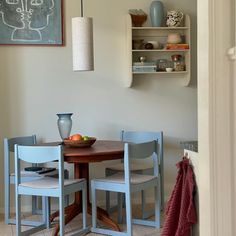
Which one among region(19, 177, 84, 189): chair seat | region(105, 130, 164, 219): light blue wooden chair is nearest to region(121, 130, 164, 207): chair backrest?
region(105, 130, 164, 219): light blue wooden chair

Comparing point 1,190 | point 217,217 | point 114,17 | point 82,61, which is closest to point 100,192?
point 1,190

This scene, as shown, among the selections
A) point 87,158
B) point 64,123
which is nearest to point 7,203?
point 64,123

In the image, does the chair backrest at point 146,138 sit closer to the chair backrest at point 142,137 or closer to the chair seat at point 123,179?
the chair backrest at point 142,137

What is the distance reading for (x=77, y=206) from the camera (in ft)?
12.8

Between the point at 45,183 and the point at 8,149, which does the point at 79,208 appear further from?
the point at 8,149

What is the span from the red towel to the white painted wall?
2.23m

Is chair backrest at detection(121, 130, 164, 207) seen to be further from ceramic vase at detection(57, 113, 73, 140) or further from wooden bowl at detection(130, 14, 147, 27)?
wooden bowl at detection(130, 14, 147, 27)

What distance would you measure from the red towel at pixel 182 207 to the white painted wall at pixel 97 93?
7.31ft

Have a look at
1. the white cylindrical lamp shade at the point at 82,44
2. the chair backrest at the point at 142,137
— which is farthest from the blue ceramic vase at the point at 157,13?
the chair backrest at the point at 142,137

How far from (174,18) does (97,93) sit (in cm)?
109

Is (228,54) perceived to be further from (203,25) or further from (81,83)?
(81,83)

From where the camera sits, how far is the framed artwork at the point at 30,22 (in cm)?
424

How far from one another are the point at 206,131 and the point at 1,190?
284 cm

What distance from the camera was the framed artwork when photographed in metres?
4.24
